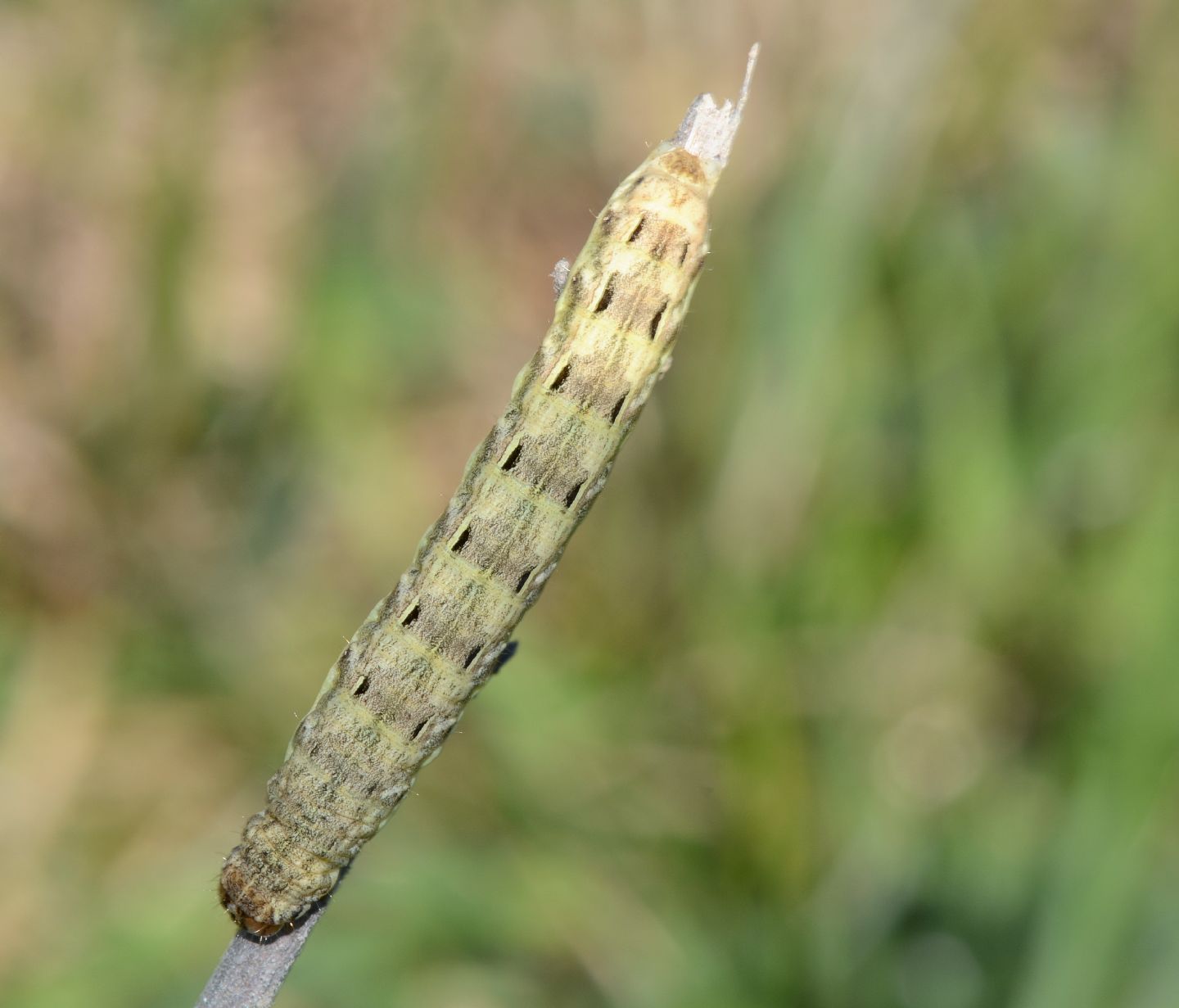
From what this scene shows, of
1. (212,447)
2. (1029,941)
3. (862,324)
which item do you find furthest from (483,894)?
(862,324)

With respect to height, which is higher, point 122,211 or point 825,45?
point 825,45

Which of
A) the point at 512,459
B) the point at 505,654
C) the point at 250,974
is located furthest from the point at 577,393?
the point at 250,974

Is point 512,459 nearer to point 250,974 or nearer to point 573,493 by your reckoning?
point 573,493

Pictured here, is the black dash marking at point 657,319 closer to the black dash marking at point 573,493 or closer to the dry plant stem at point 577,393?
the dry plant stem at point 577,393

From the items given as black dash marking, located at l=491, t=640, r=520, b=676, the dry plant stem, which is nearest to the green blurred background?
the dry plant stem

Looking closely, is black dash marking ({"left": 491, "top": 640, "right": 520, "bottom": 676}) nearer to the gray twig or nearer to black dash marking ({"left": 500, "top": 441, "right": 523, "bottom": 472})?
black dash marking ({"left": 500, "top": 441, "right": 523, "bottom": 472})

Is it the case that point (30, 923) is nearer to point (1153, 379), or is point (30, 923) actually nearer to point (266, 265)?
point (266, 265)
